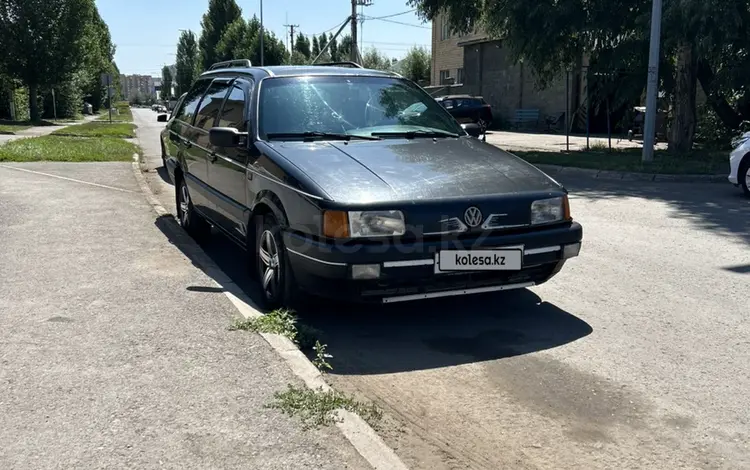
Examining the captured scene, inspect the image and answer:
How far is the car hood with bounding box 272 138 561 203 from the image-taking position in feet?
14.5

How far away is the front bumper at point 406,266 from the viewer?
169 inches

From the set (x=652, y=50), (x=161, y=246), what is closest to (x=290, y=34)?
(x=652, y=50)

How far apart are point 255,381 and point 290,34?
89.6 metres

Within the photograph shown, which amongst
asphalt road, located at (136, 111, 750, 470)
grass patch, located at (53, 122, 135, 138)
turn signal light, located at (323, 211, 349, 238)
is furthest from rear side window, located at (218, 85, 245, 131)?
grass patch, located at (53, 122, 135, 138)

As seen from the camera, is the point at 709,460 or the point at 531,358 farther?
the point at 531,358

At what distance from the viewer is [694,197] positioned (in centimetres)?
1115

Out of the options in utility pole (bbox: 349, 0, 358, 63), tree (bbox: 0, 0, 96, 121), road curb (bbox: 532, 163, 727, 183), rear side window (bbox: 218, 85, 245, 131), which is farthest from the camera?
utility pole (bbox: 349, 0, 358, 63)

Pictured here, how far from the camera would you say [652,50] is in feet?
48.6

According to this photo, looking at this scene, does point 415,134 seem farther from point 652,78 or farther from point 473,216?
point 652,78

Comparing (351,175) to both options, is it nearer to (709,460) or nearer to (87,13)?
(709,460)

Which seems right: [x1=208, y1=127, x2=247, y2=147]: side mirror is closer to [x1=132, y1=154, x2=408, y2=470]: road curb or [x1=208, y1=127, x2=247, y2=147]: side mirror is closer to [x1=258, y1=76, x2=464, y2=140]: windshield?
[x1=258, y1=76, x2=464, y2=140]: windshield

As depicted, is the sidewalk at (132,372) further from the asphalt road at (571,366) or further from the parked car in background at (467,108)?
the parked car in background at (467,108)

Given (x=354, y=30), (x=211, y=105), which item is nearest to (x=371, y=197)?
(x=211, y=105)

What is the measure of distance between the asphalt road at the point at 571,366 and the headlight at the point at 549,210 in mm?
754
